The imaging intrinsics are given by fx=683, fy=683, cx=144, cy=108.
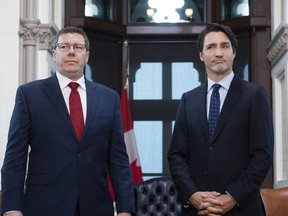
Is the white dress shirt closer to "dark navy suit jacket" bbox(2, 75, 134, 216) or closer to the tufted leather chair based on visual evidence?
"dark navy suit jacket" bbox(2, 75, 134, 216)

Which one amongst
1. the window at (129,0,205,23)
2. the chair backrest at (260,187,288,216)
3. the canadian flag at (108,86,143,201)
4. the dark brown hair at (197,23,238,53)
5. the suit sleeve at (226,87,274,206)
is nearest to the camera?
the suit sleeve at (226,87,274,206)

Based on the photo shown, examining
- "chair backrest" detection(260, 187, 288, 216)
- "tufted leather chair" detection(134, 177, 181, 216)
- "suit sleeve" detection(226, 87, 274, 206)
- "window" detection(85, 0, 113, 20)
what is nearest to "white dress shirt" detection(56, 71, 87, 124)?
"suit sleeve" detection(226, 87, 274, 206)

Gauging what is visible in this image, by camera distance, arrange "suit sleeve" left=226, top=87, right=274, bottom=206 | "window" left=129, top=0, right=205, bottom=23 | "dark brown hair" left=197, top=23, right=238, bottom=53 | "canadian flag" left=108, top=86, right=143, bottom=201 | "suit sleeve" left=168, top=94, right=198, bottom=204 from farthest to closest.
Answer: "window" left=129, top=0, right=205, bottom=23, "canadian flag" left=108, top=86, right=143, bottom=201, "dark brown hair" left=197, top=23, right=238, bottom=53, "suit sleeve" left=168, top=94, right=198, bottom=204, "suit sleeve" left=226, top=87, right=274, bottom=206

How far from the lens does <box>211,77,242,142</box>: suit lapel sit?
3121 millimetres

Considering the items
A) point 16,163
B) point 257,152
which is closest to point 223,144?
point 257,152

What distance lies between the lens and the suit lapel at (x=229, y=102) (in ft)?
10.2

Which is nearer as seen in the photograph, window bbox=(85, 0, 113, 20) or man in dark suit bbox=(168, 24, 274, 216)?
man in dark suit bbox=(168, 24, 274, 216)

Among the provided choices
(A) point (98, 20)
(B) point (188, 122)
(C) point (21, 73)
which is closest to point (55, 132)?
(B) point (188, 122)

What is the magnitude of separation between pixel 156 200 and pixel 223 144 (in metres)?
2.19

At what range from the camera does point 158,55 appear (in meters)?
7.03

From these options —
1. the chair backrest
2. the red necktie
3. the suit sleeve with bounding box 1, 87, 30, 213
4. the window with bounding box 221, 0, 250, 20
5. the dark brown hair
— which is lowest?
the chair backrest

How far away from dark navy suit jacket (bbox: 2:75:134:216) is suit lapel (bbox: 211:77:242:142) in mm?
520

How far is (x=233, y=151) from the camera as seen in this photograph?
10.2 feet

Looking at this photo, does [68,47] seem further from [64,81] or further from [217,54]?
[217,54]
